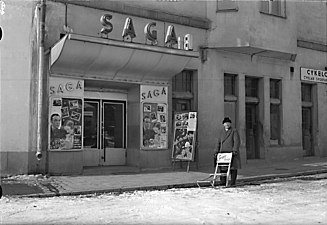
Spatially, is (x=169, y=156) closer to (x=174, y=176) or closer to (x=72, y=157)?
(x=174, y=176)

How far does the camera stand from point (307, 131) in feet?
66.3

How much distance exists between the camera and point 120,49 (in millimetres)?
13469

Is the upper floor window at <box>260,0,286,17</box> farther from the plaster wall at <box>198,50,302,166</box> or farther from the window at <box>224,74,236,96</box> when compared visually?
the window at <box>224,74,236,96</box>

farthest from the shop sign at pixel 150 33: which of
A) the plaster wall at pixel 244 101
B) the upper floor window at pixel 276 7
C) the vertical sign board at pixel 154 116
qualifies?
the upper floor window at pixel 276 7

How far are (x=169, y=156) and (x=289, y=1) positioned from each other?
9.01 meters

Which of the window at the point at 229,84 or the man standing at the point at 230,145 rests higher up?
the window at the point at 229,84

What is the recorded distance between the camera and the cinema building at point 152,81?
512 inches

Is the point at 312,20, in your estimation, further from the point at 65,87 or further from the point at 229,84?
the point at 65,87

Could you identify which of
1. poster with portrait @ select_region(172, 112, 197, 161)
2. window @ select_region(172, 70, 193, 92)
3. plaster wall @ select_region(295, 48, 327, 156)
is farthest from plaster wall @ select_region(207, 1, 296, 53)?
poster with portrait @ select_region(172, 112, 197, 161)

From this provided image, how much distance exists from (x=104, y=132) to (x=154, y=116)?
1897mm

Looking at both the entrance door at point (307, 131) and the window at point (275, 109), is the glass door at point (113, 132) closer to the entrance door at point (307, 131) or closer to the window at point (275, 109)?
the window at point (275, 109)

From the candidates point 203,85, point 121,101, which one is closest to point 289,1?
point 203,85

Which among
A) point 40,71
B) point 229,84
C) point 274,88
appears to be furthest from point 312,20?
point 40,71

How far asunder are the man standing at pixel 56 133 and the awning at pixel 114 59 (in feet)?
4.76
